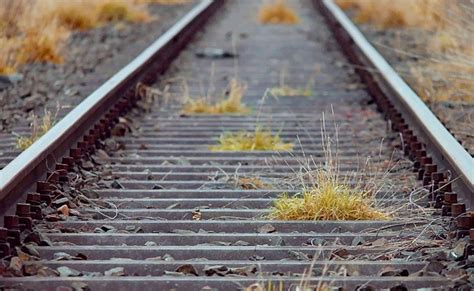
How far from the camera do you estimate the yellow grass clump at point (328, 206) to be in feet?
14.5

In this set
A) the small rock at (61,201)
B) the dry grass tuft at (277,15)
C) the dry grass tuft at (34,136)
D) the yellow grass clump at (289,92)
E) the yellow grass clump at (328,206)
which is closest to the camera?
the yellow grass clump at (328,206)

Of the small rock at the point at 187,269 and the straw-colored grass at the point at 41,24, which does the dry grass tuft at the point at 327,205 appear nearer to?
the small rock at the point at 187,269

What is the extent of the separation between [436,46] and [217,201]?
19.6ft

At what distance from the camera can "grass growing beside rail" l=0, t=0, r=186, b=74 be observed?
9.60 meters

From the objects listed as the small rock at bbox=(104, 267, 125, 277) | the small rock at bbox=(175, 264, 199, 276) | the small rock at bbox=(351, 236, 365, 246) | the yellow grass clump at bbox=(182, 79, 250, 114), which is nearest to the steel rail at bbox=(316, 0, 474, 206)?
the small rock at bbox=(351, 236, 365, 246)

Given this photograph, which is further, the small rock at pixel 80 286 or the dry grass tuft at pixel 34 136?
the dry grass tuft at pixel 34 136

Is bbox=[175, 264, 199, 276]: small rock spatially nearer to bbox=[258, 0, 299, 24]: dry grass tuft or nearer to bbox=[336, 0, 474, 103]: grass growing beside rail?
bbox=[336, 0, 474, 103]: grass growing beside rail

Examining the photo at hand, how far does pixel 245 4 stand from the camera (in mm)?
18312

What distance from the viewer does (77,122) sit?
5.52 meters

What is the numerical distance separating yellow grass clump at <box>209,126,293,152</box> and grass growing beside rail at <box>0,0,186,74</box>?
2.93 metres

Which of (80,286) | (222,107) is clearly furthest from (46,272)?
(222,107)

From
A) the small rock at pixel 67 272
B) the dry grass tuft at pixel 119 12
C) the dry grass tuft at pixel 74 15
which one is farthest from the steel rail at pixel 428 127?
the dry grass tuft at pixel 119 12

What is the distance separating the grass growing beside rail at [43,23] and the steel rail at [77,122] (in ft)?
3.77

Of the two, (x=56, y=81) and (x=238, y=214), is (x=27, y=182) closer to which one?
(x=238, y=214)
